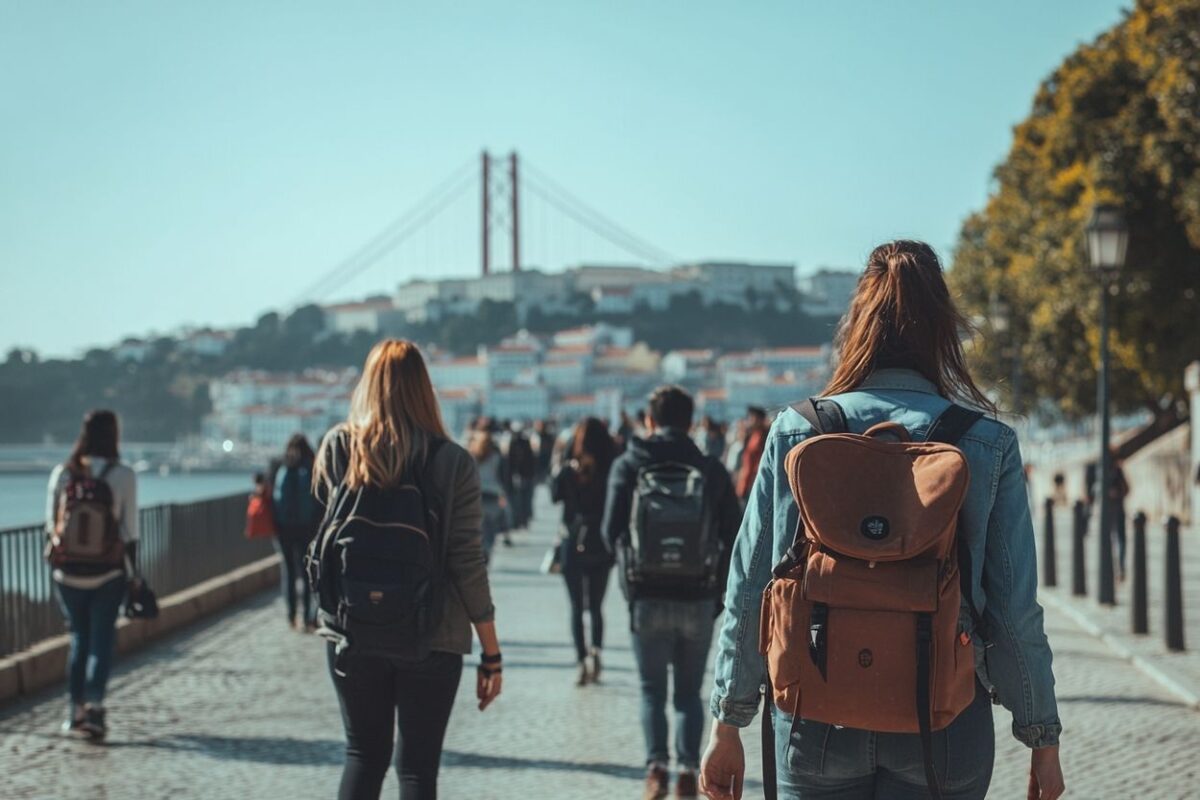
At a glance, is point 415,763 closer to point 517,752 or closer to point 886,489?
point 886,489

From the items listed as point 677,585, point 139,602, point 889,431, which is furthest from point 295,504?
point 889,431

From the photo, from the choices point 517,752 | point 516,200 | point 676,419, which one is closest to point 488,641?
point 676,419

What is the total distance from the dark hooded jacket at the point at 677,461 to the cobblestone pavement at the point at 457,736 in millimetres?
777

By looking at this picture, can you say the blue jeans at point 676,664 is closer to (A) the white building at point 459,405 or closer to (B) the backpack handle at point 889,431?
(B) the backpack handle at point 889,431

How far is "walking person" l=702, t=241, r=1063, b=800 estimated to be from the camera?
9.20ft

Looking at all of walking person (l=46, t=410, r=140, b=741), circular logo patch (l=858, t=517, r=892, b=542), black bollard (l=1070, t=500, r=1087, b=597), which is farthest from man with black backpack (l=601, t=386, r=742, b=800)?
black bollard (l=1070, t=500, r=1087, b=597)

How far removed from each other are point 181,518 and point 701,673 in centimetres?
753

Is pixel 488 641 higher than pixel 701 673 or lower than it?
higher

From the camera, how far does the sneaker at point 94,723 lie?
764 cm

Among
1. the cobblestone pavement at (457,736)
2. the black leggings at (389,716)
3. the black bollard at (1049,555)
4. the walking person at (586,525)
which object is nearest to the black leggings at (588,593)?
the walking person at (586,525)

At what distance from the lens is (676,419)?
6.73 m

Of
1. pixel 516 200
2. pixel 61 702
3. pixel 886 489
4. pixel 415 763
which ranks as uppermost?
pixel 516 200

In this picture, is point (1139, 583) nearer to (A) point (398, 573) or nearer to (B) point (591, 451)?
(B) point (591, 451)

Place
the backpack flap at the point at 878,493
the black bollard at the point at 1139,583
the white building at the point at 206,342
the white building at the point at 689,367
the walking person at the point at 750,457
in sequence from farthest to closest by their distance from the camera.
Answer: the white building at the point at 689,367 → the white building at the point at 206,342 → the walking person at the point at 750,457 → the black bollard at the point at 1139,583 → the backpack flap at the point at 878,493
